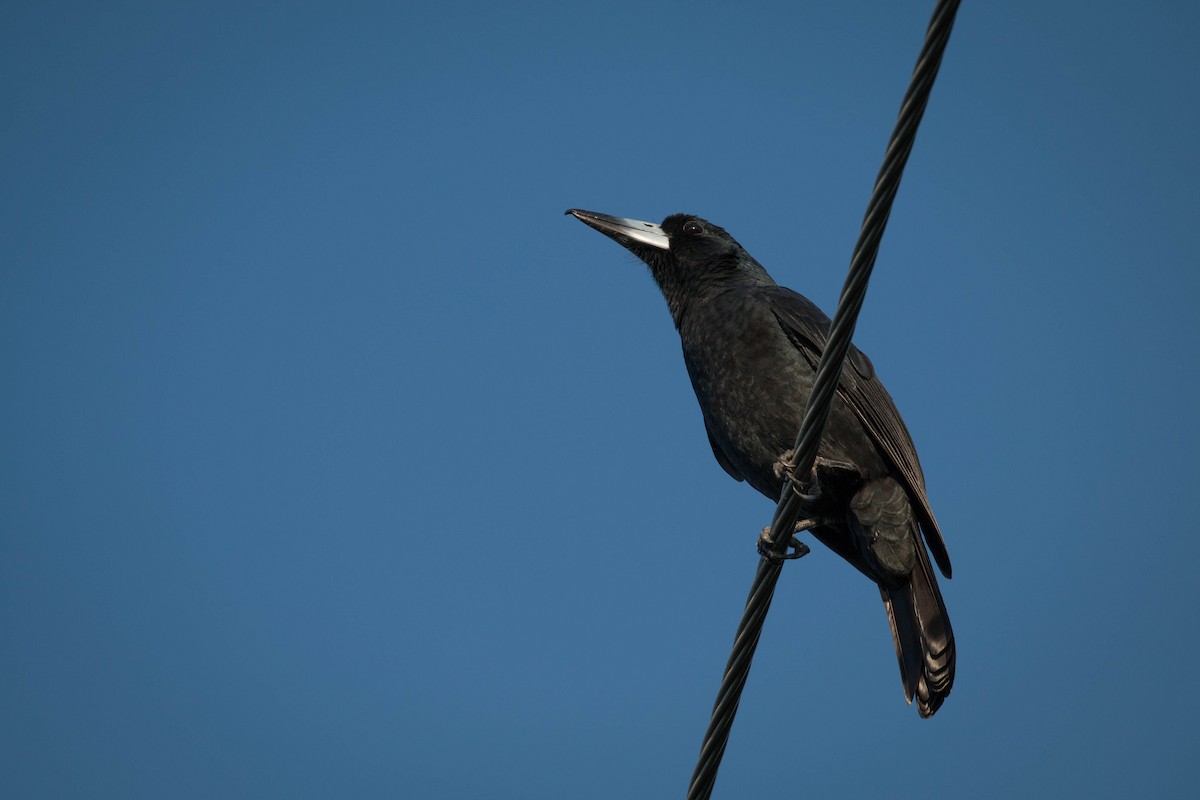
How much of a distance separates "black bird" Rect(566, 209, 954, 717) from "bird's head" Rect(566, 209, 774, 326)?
0.49 m

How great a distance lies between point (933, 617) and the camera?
16.0 ft

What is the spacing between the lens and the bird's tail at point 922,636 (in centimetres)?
475

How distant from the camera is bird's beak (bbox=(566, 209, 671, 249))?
6559mm

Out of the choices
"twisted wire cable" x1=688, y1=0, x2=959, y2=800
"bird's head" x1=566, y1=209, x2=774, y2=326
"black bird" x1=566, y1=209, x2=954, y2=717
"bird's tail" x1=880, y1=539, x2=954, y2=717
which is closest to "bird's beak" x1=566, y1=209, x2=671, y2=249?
"bird's head" x1=566, y1=209, x2=774, y2=326

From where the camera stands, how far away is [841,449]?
493cm

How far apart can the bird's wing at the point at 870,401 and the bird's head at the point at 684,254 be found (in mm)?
624

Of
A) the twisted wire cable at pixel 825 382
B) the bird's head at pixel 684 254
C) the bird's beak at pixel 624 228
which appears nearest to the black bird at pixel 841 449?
the bird's head at pixel 684 254

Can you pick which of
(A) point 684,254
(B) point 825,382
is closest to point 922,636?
(B) point 825,382

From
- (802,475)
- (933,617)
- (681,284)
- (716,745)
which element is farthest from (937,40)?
(681,284)

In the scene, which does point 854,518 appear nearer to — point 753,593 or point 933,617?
point 933,617

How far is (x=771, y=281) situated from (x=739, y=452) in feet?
5.17

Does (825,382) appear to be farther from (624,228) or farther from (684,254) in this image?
(624,228)

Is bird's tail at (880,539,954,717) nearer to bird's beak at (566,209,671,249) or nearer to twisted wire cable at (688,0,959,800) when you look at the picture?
twisted wire cable at (688,0,959,800)

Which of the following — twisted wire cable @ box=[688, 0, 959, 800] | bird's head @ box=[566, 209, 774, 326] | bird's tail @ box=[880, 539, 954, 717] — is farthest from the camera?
bird's head @ box=[566, 209, 774, 326]
